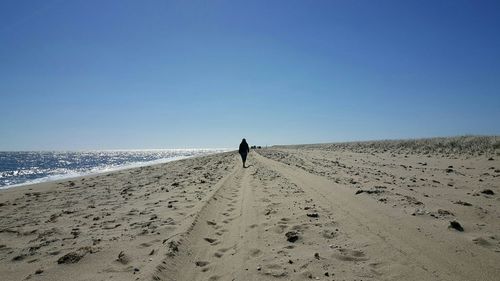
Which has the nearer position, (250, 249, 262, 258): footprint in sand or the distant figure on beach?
(250, 249, 262, 258): footprint in sand

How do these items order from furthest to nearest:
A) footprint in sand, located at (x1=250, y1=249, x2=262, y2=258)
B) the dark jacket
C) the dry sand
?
the dark jacket, footprint in sand, located at (x1=250, y1=249, x2=262, y2=258), the dry sand

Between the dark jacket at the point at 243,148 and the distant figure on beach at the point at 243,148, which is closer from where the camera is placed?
the distant figure on beach at the point at 243,148

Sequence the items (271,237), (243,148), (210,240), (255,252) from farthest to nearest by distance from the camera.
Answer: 1. (243,148)
2. (210,240)
3. (271,237)
4. (255,252)

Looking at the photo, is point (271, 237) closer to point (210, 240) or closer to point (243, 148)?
point (210, 240)

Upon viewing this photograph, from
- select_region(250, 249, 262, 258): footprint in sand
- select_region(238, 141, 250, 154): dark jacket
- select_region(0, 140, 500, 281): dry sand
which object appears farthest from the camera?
select_region(238, 141, 250, 154): dark jacket

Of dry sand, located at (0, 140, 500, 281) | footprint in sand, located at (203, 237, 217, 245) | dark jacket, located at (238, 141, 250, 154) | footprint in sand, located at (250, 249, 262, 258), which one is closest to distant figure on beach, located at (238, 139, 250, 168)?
dark jacket, located at (238, 141, 250, 154)

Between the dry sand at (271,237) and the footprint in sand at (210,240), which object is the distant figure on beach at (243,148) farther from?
the footprint in sand at (210,240)

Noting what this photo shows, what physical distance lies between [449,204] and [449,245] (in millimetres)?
3833

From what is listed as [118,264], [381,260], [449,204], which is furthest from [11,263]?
[449,204]

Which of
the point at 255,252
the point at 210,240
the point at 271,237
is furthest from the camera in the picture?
the point at 210,240

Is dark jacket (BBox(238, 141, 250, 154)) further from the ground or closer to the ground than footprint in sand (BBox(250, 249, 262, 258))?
further from the ground

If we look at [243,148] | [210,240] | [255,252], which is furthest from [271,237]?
[243,148]

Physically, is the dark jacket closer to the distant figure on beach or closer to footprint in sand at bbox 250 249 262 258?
the distant figure on beach

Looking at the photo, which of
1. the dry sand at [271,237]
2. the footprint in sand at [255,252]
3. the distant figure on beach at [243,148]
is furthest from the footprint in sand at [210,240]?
the distant figure on beach at [243,148]
